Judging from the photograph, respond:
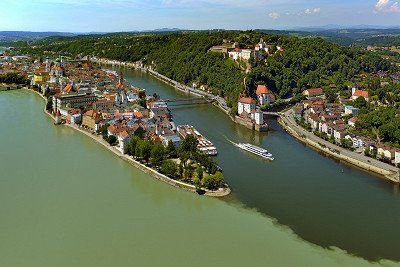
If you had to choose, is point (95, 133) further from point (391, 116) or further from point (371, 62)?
point (371, 62)

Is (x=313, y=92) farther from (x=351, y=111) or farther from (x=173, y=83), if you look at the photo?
(x=173, y=83)

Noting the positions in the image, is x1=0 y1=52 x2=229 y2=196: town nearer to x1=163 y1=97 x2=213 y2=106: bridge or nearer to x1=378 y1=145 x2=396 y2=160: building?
x1=163 y1=97 x2=213 y2=106: bridge

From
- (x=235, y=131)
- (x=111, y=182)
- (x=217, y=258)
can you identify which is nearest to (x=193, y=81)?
(x=235, y=131)

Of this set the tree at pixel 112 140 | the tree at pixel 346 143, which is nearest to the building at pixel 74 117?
the tree at pixel 112 140

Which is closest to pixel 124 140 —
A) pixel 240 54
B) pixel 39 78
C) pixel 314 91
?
pixel 314 91

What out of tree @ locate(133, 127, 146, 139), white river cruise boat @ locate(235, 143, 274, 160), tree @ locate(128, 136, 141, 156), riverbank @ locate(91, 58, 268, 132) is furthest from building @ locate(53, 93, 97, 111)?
white river cruise boat @ locate(235, 143, 274, 160)

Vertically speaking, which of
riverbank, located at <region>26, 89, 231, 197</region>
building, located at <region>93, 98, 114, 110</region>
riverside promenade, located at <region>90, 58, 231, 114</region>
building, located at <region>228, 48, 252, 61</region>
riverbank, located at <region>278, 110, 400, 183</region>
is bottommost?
A: riverbank, located at <region>278, 110, 400, 183</region>
